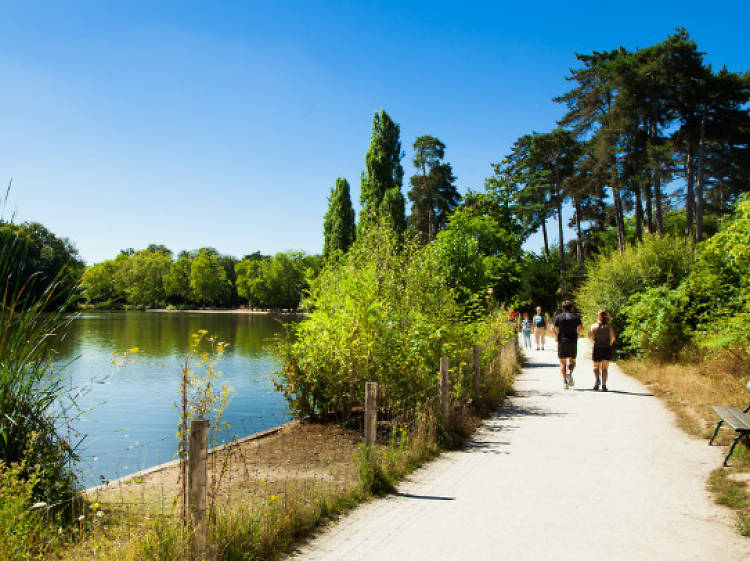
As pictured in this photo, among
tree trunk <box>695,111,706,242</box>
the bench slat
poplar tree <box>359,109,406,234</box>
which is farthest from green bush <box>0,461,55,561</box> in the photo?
poplar tree <box>359,109,406,234</box>

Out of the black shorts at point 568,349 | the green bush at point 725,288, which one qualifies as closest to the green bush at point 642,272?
the green bush at point 725,288

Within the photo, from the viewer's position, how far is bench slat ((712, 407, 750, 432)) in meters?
6.45

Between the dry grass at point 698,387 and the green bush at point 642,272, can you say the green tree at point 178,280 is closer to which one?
the green bush at point 642,272

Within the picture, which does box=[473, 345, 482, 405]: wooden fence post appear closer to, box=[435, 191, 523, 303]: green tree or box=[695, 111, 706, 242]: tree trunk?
box=[435, 191, 523, 303]: green tree

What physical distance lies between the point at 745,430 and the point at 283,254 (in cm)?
9674

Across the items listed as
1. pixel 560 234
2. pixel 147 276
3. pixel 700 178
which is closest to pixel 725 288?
pixel 700 178

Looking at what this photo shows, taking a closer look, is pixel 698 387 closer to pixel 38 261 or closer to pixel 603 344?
pixel 603 344

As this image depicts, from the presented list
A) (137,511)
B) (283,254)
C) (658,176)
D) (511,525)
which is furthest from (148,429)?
(283,254)

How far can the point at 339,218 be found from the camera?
49.6 meters

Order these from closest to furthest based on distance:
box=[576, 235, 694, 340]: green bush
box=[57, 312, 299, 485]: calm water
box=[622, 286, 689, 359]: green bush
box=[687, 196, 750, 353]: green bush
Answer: box=[57, 312, 299, 485]: calm water → box=[687, 196, 750, 353]: green bush → box=[622, 286, 689, 359]: green bush → box=[576, 235, 694, 340]: green bush

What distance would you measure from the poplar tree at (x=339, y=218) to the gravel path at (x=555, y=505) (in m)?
40.9

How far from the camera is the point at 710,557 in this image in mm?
4309

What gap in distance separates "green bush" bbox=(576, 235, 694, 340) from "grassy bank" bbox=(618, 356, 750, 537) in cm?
334

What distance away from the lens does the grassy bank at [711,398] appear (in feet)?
18.7
